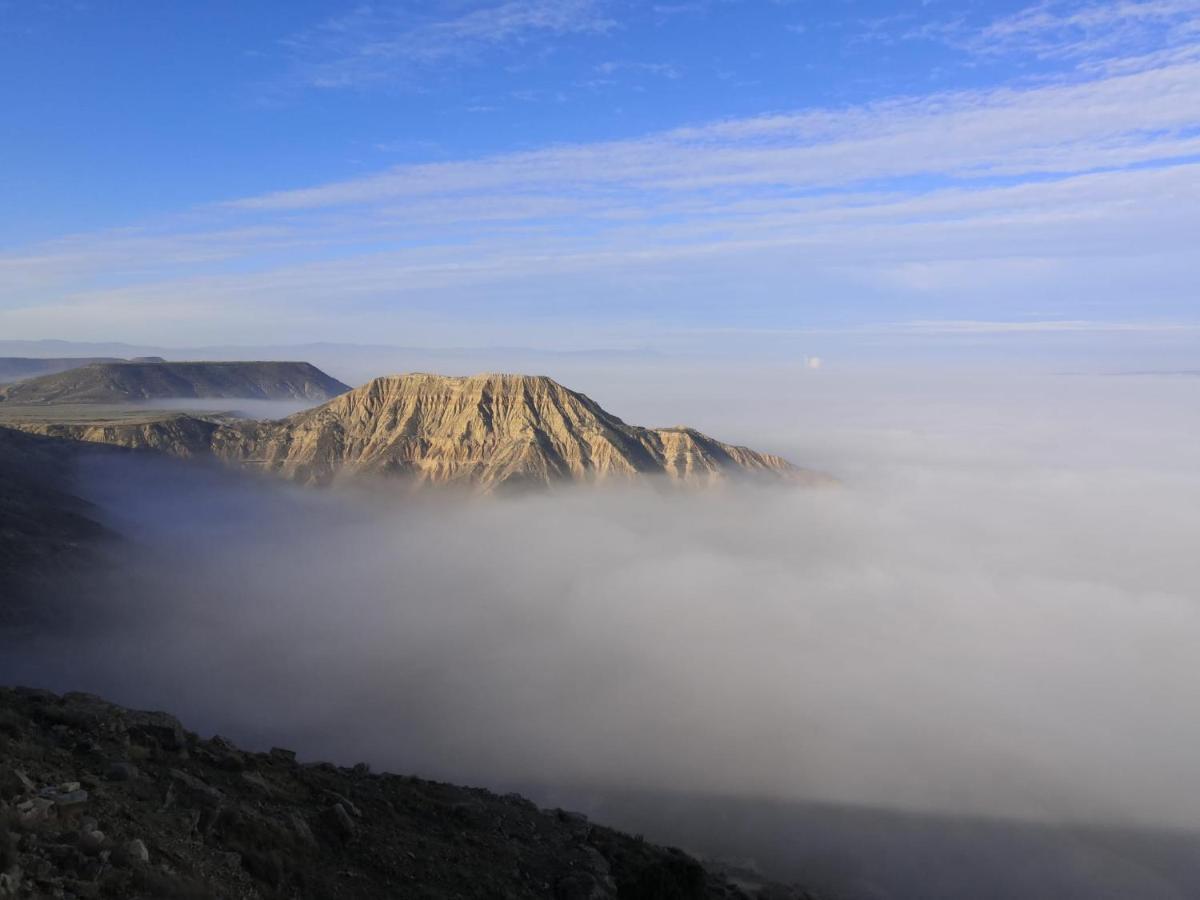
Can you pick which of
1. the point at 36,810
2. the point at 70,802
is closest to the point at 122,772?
the point at 70,802

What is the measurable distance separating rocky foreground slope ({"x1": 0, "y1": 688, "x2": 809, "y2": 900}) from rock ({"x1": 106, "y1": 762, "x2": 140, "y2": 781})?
63 millimetres

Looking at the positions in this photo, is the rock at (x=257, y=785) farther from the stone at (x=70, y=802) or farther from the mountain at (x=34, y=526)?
the mountain at (x=34, y=526)

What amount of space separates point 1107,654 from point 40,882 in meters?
153

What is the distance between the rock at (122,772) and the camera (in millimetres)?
25453

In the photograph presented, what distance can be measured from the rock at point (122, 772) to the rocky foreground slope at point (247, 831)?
6 centimetres

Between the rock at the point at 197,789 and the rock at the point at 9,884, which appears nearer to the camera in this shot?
the rock at the point at 9,884

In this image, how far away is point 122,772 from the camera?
2562 centimetres

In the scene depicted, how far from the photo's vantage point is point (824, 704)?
10331 cm

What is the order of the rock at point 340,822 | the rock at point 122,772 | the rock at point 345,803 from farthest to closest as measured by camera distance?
1. the rock at point 345,803
2. the rock at point 340,822
3. the rock at point 122,772

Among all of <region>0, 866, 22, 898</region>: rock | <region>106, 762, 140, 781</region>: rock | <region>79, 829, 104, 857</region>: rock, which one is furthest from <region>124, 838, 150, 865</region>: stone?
<region>106, 762, 140, 781</region>: rock

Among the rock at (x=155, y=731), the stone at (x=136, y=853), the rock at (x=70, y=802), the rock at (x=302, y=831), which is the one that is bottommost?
the rock at (x=302, y=831)

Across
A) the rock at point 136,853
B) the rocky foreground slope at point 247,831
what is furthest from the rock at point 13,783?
the rock at point 136,853

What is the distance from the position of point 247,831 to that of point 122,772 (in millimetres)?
4755

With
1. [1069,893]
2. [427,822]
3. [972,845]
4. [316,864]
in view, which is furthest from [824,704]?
[316,864]
